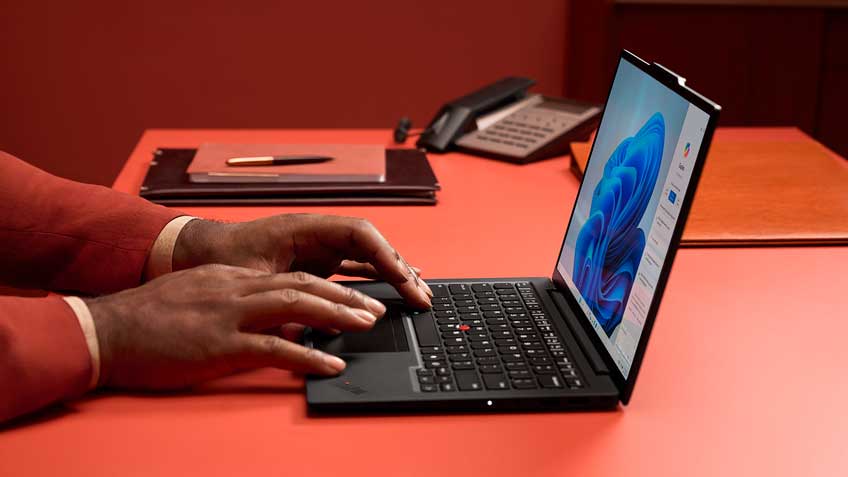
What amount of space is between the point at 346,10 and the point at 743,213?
1987mm

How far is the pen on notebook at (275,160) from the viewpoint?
146 centimetres

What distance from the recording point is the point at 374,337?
88cm

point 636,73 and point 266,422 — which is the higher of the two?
point 636,73

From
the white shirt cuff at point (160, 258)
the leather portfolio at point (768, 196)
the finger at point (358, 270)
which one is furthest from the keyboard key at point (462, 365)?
the leather portfolio at point (768, 196)

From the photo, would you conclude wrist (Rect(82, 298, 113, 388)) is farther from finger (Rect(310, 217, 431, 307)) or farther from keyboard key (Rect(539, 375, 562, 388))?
keyboard key (Rect(539, 375, 562, 388))

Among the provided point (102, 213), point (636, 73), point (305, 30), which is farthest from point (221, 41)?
point (636, 73)

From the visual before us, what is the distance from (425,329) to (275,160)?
2.13 feet

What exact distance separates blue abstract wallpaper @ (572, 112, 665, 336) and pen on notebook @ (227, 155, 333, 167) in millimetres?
617

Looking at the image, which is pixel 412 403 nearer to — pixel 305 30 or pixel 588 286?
pixel 588 286

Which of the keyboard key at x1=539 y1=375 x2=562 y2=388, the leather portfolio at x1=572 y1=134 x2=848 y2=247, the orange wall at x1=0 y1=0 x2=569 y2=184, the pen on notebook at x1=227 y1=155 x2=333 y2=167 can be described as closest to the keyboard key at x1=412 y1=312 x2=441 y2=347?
the keyboard key at x1=539 y1=375 x2=562 y2=388

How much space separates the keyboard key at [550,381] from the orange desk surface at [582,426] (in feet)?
0.09

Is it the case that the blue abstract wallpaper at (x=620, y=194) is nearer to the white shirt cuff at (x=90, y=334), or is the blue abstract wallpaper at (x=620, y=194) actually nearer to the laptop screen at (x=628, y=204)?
the laptop screen at (x=628, y=204)

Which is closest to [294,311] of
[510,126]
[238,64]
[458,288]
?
[458,288]

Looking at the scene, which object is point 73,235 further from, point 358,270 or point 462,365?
point 462,365
